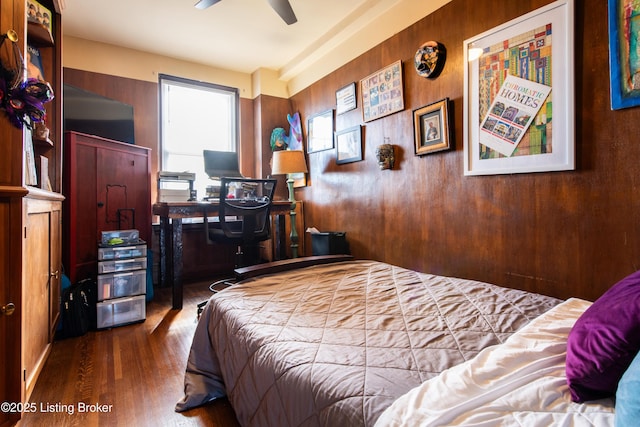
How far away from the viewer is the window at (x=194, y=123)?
3.79m

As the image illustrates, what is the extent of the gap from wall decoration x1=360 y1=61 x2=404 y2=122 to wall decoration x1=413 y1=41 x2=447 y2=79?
230 mm

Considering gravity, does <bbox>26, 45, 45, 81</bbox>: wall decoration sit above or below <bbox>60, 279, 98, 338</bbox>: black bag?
above

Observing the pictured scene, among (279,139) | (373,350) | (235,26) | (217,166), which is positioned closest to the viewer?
(373,350)

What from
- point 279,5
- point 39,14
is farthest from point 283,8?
point 39,14

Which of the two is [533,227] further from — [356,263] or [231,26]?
[231,26]

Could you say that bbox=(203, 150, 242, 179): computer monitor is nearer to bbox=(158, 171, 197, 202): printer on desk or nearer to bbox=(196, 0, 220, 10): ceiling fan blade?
bbox=(158, 171, 197, 202): printer on desk

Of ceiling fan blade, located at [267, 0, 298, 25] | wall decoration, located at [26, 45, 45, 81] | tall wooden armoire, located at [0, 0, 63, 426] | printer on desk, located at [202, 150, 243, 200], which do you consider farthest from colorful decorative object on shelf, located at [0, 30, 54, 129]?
printer on desk, located at [202, 150, 243, 200]

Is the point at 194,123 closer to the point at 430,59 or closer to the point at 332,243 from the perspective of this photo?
the point at 332,243

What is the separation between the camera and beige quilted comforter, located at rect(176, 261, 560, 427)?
0.80 metres

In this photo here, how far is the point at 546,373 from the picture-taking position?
0.75 meters

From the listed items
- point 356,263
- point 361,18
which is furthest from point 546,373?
point 361,18

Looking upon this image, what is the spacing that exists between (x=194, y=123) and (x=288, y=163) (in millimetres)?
1475

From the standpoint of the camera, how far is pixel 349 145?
3.15 m

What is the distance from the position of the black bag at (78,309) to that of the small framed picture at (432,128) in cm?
274
